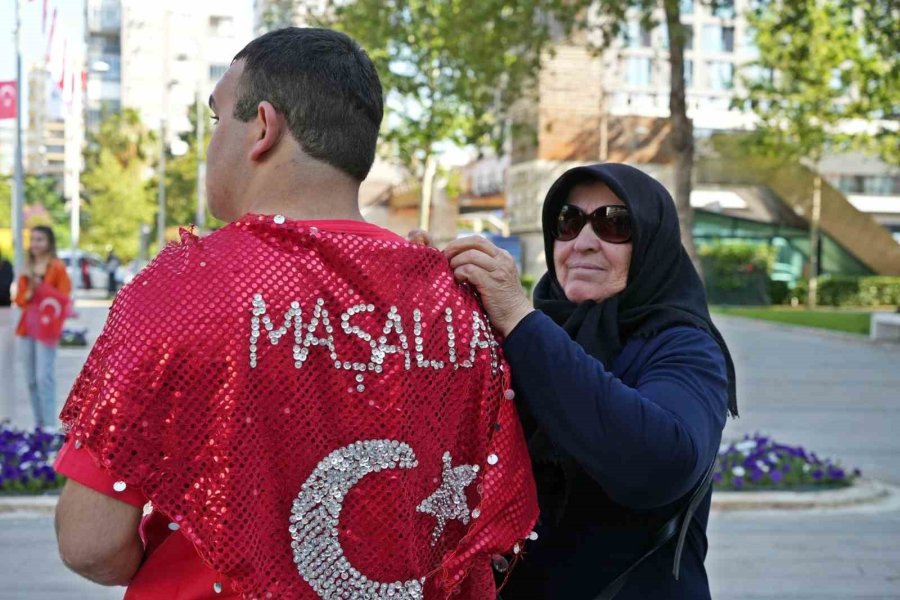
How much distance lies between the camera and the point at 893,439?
10.7 meters

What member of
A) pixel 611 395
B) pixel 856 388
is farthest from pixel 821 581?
pixel 856 388

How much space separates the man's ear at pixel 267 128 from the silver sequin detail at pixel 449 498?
600 mm

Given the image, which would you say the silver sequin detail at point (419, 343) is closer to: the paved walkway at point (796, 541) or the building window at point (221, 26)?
the paved walkway at point (796, 541)

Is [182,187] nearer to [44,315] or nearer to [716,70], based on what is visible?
[44,315]

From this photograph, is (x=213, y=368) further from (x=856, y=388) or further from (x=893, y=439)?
(x=856, y=388)

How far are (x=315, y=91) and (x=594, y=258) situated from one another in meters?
0.88

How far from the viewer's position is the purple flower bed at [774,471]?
25.8 feet

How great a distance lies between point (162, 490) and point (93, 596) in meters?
4.44

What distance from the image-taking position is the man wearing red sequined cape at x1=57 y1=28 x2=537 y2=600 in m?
1.60

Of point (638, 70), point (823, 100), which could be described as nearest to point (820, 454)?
point (823, 100)

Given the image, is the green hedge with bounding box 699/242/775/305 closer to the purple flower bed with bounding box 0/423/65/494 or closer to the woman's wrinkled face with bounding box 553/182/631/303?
the purple flower bed with bounding box 0/423/65/494

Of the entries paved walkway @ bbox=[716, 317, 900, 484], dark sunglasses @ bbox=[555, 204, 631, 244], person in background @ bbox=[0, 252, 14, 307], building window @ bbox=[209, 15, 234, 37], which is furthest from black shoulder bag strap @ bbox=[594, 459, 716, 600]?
building window @ bbox=[209, 15, 234, 37]

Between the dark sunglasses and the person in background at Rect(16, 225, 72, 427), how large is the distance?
8.22 m

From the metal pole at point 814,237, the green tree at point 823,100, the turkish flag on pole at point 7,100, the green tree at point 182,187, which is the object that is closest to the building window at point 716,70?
the green tree at point 182,187
